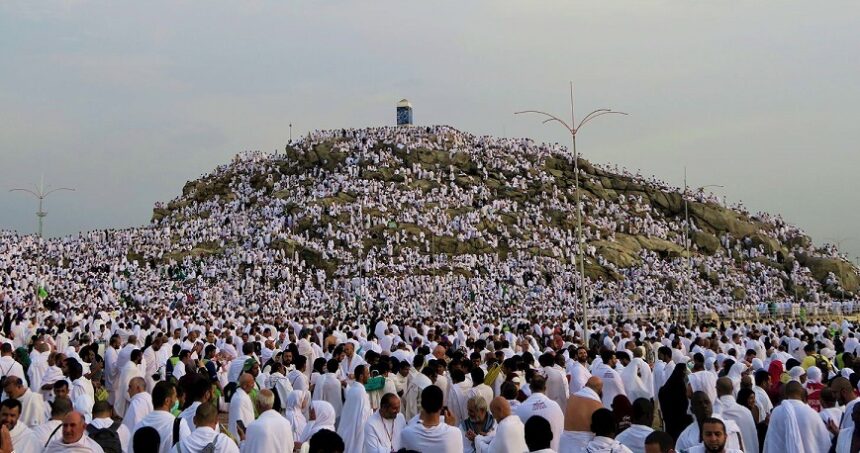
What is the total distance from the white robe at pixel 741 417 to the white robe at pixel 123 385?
32.8ft

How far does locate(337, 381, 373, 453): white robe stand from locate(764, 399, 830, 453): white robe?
4374 millimetres

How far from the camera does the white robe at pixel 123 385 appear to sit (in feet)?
52.6

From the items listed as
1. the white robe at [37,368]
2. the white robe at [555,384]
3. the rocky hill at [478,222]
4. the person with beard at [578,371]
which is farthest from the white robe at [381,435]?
the rocky hill at [478,222]

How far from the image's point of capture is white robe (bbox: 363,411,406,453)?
8.38 metres

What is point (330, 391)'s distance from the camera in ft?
41.9

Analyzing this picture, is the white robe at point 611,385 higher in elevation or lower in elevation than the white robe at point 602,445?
lower

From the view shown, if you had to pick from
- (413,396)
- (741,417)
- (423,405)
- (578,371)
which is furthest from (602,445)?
(578,371)

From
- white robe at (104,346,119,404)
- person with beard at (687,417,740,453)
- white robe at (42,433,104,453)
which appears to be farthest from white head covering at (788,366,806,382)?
white robe at (104,346,119,404)

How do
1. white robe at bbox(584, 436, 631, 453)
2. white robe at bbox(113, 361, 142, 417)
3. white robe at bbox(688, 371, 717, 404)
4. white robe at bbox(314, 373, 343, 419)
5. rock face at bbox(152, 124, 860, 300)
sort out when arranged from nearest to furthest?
white robe at bbox(584, 436, 631, 453), white robe at bbox(688, 371, 717, 404), white robe at bbox(314, 373, 343, 419), white robe at bbox(113, 361, 142, 417), rock face at bbox(152, 124, 860, 300)

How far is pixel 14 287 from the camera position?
139ft

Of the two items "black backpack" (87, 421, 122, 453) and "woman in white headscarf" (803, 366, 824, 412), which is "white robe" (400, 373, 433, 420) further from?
"black backpack" (87, 421, 122, 453)

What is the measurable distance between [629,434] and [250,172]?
3362 inches

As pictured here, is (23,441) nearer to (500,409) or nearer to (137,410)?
(137,410)

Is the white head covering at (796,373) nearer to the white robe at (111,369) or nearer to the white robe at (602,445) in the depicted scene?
the white robe at (602,445)
